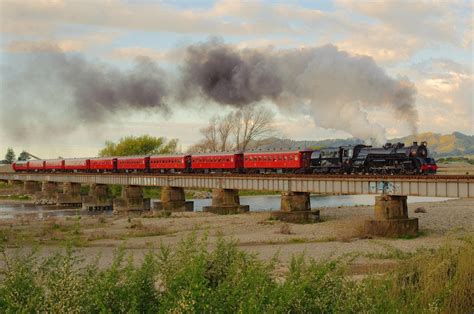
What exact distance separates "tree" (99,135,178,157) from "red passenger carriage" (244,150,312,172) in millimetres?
64277

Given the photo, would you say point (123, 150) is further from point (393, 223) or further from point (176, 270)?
point (176, 270)

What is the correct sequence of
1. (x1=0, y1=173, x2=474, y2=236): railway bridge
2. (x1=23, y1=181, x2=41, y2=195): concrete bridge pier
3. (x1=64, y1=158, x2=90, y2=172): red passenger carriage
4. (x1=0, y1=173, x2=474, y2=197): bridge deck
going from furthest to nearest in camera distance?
(x1=23, y1=181, x2=41, y2=195): concrete bridge pier, (x1=64, y1=158, x2=90, y2=172): red passenger carriage, (x1=0, y1=173, x2=474, y2=236): railway bridge, (x1=0, y1=173, x2=474, y2=197): bridge deck

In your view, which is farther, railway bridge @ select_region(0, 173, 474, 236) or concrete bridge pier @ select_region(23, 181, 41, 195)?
concrete bridge pier @ select_region(23, 181, 41, 195)

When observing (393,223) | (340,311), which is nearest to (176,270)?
(340,311)

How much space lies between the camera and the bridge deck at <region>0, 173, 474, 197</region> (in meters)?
34.4

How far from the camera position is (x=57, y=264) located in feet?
39.5

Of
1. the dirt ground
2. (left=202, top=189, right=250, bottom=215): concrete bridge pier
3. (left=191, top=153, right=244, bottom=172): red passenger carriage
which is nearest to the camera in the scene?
the dirt ground

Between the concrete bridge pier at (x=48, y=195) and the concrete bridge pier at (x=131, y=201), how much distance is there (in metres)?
21.6

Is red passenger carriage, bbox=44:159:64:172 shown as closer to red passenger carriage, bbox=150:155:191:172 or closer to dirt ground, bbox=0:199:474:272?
red passenger carriage, bbox=150:155:191:172

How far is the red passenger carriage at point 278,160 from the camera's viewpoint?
163 feet

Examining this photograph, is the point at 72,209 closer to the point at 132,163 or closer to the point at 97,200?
the point at 97,200

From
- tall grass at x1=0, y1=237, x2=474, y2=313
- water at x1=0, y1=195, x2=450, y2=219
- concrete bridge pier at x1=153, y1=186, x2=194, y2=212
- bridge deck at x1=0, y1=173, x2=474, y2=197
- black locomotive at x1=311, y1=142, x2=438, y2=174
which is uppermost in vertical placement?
black locomotive at x1=311, y1=142, x2=438, y2=174

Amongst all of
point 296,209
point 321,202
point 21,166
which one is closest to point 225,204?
point 296,209

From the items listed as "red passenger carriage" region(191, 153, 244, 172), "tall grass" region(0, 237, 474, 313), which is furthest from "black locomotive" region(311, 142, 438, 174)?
"tall grass" region(0, 237, 474, 313)
